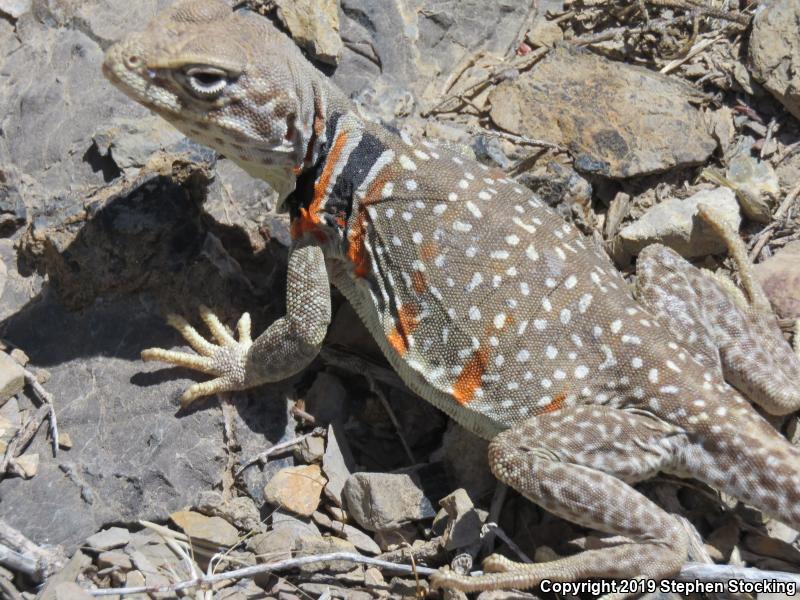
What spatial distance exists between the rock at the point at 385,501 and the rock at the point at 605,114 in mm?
2372

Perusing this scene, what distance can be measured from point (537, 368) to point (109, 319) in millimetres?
2346

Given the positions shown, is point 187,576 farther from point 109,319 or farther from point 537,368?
point 537,368

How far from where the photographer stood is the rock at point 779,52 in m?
5.46

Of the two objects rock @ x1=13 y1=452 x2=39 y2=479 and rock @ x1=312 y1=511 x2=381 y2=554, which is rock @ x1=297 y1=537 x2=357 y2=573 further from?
rock @ x1=13 y1=452 x2=39 y2=479

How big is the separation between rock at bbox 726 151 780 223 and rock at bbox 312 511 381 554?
3.06m

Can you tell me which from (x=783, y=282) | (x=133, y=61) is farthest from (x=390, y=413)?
(x=783, y=282)

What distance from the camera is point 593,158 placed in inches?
210

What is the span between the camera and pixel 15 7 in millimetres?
5547

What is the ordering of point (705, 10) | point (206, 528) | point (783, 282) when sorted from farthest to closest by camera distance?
point (705, 10)
point (783, 282)
point (206, 528)

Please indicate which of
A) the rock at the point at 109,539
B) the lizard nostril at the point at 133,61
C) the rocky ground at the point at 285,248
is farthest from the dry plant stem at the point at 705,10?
the rock at the point at 109,539

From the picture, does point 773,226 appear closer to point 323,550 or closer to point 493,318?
point 493,318

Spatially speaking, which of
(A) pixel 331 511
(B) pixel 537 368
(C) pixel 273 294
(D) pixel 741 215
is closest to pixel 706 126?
(D) pixel 741 215

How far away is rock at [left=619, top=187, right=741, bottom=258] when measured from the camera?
499cm

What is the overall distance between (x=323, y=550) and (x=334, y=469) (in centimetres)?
48
